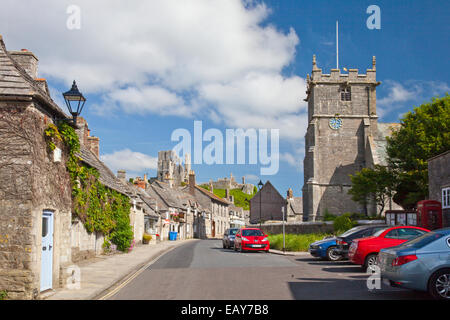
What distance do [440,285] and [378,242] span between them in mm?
5690

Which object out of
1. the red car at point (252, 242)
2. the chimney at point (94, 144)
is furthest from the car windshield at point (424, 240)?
the chimney at point (94, 144)

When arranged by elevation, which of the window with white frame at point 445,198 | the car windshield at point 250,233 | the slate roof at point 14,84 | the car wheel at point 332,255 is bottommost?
the car wheel at point 332,255

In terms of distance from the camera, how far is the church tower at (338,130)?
1908 inches

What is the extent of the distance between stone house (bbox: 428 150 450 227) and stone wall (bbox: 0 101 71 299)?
16763 millimetres

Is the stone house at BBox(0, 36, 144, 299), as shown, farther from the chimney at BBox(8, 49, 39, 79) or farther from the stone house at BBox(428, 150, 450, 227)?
the stone house at BBox(428, 150, 450, 227)

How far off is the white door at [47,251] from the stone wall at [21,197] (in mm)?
608

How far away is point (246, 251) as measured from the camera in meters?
27.9

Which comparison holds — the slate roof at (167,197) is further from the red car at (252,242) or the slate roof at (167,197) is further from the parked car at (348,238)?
the parked car at (348,238)

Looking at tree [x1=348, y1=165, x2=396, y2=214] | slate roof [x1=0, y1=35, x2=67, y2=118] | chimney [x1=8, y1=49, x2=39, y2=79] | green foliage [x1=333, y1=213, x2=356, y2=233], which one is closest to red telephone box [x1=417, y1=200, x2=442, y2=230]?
green foliage [x1=333, y1=213, x2=356, y2=233]

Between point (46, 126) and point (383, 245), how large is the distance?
10.8 m

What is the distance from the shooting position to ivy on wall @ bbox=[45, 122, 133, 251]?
38.5ft

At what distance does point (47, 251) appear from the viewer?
10.5 m
